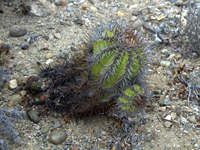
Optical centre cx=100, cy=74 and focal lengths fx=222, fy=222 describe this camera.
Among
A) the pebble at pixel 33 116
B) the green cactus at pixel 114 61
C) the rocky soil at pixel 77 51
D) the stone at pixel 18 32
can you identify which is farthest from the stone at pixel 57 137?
the stone at pixel 18 32

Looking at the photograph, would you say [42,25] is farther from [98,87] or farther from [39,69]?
[98,87]

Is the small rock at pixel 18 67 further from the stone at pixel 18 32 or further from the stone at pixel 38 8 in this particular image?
the stone at pixel 38 8

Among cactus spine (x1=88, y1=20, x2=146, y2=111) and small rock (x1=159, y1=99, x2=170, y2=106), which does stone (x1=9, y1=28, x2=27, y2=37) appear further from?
small rock (x1=159, y1=99, x2=170, y2=106)

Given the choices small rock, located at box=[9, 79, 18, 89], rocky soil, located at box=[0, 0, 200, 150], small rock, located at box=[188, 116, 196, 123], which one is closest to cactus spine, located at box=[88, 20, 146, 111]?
rocky soil, located at box=[0, 0, 200, 150]

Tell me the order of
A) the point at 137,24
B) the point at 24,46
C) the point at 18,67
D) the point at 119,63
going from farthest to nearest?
the point at 137,24, the point at 24,46, the point at 18,67, the point at 119,63

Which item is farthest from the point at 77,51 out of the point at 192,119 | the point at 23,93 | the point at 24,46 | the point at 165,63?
the point at 192,119

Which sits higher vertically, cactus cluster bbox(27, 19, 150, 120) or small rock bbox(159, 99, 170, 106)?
cactus cluster bbox(27, 19, 150, 120)

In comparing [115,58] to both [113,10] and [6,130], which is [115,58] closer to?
[6,130]
